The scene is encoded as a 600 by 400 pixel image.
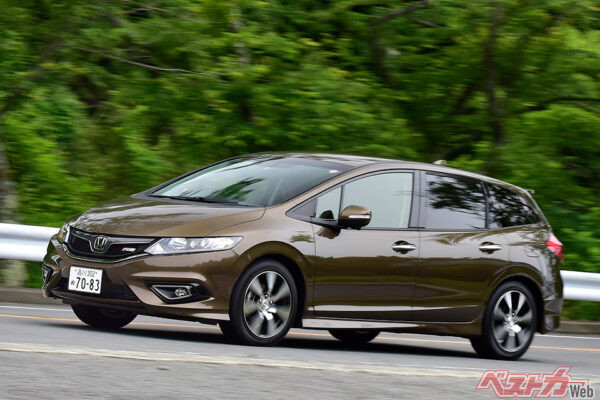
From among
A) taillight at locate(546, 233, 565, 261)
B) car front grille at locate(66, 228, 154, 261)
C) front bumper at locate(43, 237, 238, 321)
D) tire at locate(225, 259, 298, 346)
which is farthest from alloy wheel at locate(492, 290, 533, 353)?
car front grille at locate(66, 228, 154, 261)

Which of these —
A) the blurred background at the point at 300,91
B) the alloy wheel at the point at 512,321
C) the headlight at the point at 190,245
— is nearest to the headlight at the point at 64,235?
the headlight at the point at 190,245

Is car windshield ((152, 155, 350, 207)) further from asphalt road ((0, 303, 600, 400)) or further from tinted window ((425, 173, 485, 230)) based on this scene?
asphalt road ((0, 303, 600, 400))

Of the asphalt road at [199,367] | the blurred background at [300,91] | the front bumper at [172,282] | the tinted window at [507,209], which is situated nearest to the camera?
the asphalt road at [199,367]

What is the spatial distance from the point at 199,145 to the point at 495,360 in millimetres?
7841

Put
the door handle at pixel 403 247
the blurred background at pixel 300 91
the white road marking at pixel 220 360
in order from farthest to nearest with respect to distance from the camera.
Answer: the blurred background at pixel 300 91, the door handle at pixel 403 247, the white road marking at pixel 220 360

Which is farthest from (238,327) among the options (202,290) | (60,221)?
(60,221)

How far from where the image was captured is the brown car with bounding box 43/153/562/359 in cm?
828

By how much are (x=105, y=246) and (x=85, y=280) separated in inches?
11.7

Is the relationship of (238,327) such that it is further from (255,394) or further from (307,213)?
(255,394)

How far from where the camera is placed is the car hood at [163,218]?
8312 millimetres

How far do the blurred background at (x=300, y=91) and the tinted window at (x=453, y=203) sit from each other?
18.7 feet

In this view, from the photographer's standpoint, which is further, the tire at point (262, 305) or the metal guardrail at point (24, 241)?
the metal guardrail at point (24, 241)

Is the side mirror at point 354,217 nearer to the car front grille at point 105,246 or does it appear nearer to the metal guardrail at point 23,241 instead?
the car front grille at point 105,246

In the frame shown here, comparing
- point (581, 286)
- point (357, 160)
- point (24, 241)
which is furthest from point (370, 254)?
point (581, 286)
